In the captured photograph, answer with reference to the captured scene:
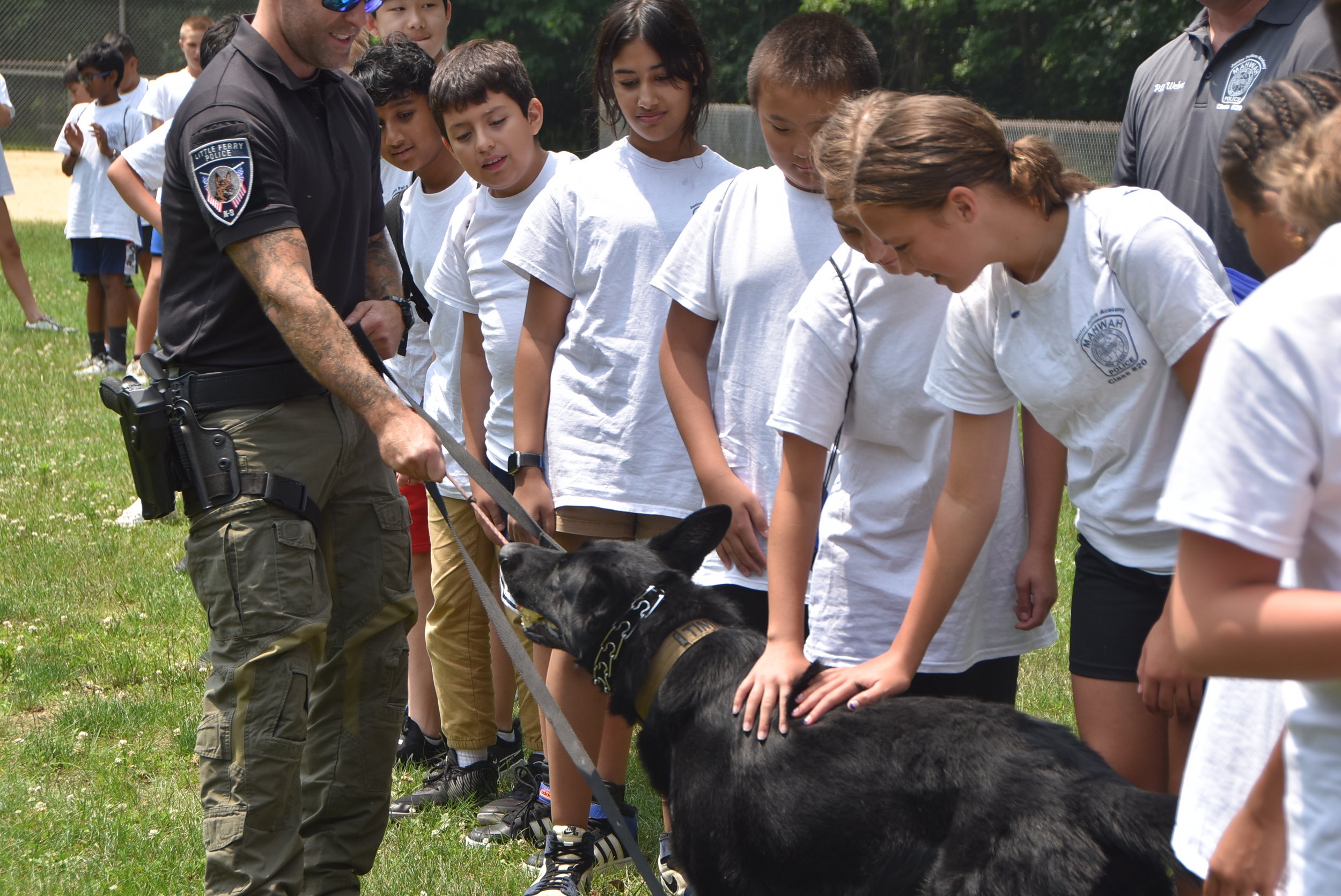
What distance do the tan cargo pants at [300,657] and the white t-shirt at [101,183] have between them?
8.54 metres

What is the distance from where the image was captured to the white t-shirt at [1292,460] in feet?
3.73

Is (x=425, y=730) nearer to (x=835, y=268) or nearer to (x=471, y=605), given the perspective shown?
(x=471, y=605)

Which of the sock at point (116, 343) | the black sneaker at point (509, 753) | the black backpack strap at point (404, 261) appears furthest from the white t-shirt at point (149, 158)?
the black sneaker at point (509, 753)

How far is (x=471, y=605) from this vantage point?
3797 mm

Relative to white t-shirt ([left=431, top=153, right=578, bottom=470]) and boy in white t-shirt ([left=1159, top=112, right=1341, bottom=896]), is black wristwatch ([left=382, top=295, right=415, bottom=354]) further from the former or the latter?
boy in white t-shirt ([left=1159, top=112, right=1341, bottom=896])

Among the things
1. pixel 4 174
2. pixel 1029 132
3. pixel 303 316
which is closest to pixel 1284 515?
pixel 303 316

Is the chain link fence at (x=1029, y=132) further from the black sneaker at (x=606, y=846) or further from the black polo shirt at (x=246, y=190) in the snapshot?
the black sneaker at (x=606, y=846)

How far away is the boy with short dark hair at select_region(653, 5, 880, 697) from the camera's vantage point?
2.76 meters

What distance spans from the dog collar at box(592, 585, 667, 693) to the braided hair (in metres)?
1.46

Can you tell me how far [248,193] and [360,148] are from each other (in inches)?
19.1

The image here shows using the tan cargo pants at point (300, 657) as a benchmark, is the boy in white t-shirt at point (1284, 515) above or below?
above

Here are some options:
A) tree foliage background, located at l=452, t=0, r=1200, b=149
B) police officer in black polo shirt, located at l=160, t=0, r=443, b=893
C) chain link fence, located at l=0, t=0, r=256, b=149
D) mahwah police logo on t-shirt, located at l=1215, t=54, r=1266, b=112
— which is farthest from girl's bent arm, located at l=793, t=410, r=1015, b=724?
chain link fence, located at l=0, t=0, r=256, b=149

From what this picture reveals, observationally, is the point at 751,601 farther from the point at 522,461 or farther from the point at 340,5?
the point at 340,5

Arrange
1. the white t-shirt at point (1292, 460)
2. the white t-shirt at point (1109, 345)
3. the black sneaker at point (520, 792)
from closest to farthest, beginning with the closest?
the white t-shirt at point (1292, 460) → the white t-shirt at point (1109, 345) → the black sneaker at point (520, 792)
